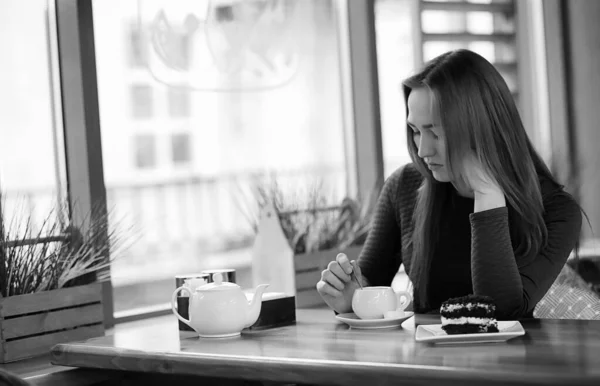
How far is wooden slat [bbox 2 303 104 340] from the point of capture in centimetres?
224

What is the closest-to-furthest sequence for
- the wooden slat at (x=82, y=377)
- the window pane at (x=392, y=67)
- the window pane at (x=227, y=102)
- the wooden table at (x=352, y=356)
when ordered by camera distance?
the wooden table at (x=352, y=356), the wooden slat at (x=82, y=377), the window pane at (x=227, y=102), the window pane at (x=392, y=67)

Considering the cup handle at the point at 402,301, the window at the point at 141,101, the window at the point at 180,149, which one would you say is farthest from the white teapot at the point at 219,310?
the window at the point at 180,149

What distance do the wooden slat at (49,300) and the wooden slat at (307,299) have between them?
2.59 ft

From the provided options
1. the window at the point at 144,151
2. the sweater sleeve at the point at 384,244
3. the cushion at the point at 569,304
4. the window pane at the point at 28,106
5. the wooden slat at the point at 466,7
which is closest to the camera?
the sweater sleeve at the point at 384,244

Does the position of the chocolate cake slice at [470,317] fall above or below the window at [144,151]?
below

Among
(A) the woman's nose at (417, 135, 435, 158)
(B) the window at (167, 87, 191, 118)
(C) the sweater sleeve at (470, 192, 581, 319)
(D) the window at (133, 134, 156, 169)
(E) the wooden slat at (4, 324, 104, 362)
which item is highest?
(B) the window at (167, 87, 191, 118)

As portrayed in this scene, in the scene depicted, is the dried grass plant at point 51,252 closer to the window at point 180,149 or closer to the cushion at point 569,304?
the cushion at point 569,304

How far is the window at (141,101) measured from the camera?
389 centimetres

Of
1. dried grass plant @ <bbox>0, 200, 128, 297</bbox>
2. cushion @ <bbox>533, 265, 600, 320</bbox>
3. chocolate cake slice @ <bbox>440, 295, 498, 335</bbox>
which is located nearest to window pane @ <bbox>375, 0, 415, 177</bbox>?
cushion @ <bbox>533, 265, 600, 320</bbox>

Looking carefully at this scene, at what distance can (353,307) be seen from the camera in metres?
2.00

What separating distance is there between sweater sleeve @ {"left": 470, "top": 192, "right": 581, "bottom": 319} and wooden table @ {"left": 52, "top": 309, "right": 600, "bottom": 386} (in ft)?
0.37

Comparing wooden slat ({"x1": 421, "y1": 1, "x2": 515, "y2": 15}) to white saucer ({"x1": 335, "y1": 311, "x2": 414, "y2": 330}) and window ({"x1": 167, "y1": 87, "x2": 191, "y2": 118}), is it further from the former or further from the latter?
white saucer ({"x1": 335, "y1": 311, "x2": 414, "y2": 330})

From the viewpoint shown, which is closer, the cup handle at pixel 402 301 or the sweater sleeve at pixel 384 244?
the cup handle at pixel 402 301

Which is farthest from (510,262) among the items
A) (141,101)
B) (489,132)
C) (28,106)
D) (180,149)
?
(180,149)
